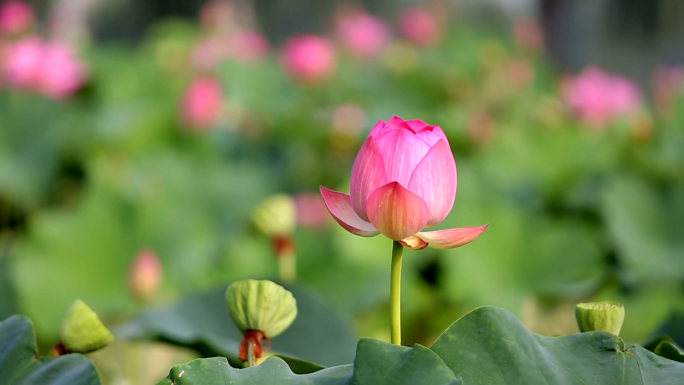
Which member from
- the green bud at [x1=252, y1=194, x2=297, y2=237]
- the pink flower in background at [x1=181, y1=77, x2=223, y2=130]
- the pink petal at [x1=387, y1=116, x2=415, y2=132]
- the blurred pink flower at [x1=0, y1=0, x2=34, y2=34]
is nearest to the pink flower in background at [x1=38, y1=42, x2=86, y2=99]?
the pink flower in background at [x1=181, y1=77, x2=223, y2=130]

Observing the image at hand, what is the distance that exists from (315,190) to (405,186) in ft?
5.47

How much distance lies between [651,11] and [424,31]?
2613 millimetres

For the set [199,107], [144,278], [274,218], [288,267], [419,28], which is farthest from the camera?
[419,28]

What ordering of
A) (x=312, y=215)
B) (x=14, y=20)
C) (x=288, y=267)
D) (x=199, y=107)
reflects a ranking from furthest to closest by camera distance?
(x=14, y=20), (x=199, y=107), (x=312, y=215), (x=288, y=267)

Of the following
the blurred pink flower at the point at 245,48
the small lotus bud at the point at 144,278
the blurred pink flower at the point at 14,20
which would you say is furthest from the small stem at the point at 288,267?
the blurred pink flower at the point at 245,48

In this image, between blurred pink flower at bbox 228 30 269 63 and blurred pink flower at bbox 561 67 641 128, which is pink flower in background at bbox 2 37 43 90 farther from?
blurred pink flower at bbox 561 67 641 128

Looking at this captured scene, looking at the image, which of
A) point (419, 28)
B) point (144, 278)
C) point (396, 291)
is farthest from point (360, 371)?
point (419, 28)

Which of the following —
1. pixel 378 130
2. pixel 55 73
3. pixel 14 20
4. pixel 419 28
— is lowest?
pixel 378 130

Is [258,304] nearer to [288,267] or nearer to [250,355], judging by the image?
[250,355]

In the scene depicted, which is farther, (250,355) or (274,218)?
(274,218)

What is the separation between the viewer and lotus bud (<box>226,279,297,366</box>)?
510mm

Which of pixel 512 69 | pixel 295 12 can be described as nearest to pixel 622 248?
pixel 512 69

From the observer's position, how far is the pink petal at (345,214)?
0.48m

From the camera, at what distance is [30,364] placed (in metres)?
0.48
